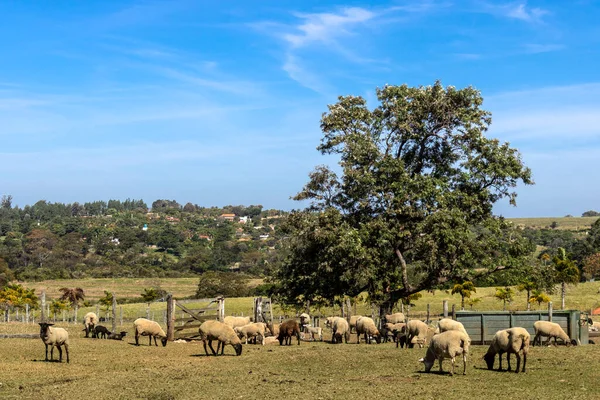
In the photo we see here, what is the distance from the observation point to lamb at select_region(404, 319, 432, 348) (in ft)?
90.0

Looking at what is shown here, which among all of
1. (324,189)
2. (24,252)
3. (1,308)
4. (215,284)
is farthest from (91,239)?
(324,189)

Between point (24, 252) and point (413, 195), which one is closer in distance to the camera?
point (413, 195)

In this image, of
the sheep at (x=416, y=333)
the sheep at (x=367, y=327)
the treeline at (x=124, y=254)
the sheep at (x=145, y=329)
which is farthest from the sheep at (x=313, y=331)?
the treeline at (x=124, y=254)

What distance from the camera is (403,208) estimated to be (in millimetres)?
33156

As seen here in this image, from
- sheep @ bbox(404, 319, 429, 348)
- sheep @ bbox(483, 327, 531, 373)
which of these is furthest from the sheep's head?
sheep @ bbox(483, 327, 531, 373)

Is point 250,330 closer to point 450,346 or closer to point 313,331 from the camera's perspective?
point 313,331

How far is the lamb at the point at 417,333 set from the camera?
90.0 ft

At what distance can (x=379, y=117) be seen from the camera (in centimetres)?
3562

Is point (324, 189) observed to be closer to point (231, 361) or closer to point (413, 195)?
point (413, 195)

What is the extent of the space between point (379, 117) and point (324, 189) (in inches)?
188

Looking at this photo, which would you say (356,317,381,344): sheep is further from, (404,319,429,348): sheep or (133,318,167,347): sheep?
(133,318,167,347): sheep

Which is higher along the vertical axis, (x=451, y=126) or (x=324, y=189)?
A: (x=451, y=126)

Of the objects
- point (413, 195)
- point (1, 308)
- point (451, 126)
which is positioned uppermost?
point (451, 126)

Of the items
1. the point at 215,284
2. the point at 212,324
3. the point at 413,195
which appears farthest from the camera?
the point at 215,284
